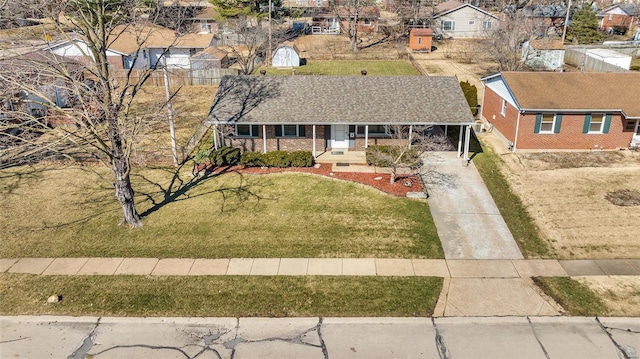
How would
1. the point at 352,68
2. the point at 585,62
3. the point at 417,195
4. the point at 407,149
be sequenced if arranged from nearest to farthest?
the point at 417,195, the point at 407,149, the point at 585,62, the point at 352,68

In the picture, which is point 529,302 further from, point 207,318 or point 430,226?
point 207,318

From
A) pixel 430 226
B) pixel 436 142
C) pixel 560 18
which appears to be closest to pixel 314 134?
pixel 436 142

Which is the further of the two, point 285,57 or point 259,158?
point 285,57

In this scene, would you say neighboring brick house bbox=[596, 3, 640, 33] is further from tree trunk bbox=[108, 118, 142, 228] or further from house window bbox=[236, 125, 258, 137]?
tree trunk bbox=[108, 118, 142, 228]

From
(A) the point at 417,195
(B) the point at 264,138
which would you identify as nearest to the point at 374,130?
(B) the point at 264,138

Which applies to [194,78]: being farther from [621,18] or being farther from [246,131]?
[621,18]
